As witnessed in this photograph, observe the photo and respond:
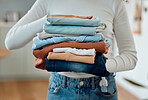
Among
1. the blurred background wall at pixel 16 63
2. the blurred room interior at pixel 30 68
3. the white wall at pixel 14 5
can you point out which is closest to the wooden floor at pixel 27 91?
the blurred room interior at pixel 30 68

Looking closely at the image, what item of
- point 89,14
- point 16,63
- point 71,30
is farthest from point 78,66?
point 16,63

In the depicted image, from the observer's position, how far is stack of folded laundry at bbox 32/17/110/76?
1098 mm

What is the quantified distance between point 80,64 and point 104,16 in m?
0.31

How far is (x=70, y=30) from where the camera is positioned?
1.12 m

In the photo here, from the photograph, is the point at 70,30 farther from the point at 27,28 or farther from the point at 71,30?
the point at 27,28

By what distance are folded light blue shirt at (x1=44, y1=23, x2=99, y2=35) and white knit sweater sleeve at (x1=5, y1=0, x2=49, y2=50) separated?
0.24ft

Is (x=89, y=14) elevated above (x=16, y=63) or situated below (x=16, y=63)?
above

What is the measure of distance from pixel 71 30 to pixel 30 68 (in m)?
3.68

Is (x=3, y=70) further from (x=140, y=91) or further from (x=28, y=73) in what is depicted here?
(x=140, y=91)

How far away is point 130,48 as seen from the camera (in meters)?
1.29

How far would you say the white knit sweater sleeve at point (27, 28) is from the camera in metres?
1.22

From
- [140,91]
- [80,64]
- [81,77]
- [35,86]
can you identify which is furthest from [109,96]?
[35,86]

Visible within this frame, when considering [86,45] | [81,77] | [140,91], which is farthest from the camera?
[140,91]

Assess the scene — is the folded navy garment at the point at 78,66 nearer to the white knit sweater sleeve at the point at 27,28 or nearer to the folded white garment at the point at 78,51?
the folded white garment at the point at 78,51
